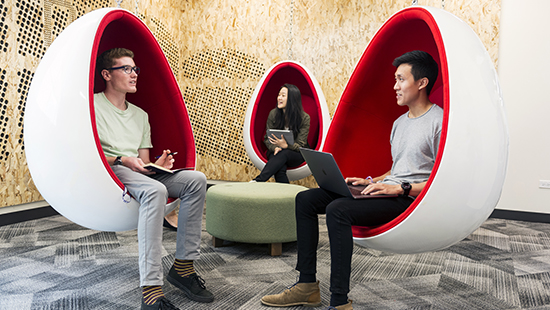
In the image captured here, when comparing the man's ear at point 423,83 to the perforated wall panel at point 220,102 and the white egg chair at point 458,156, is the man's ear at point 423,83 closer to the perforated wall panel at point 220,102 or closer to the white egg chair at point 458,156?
the white egg chair at point 458,156

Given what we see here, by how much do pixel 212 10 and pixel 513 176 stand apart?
393 cm

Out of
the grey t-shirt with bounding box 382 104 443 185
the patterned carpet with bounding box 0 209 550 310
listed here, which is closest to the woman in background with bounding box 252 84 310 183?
the patterned carpet with bounding box 0 209 550 310

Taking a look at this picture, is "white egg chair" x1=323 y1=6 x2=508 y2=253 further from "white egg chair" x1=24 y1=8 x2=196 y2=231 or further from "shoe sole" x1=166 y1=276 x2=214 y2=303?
"white egg chair" x1=24 y1=8 x2=196 y2=231

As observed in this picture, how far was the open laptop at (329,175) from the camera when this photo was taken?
1.53 meters

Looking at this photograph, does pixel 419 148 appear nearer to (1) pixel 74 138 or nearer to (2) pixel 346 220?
(2) pixel 346 220

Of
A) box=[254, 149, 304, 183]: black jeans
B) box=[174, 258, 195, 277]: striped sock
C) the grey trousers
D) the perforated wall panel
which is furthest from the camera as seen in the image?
the perforated wall panel

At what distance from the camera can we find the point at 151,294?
1.56m

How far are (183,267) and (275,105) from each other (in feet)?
8.92

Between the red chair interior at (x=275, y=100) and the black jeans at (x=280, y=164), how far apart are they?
1.07ft

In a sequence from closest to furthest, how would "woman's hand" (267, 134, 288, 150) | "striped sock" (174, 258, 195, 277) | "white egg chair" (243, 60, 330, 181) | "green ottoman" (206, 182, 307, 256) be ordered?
"striped sock" (174, 258, 195, 277) < "green ottoman" (206, 182, 307, 256) < "woman's hand" (267, 134, 288, 150) < "white egg chair" (243, 60, 330, 181)

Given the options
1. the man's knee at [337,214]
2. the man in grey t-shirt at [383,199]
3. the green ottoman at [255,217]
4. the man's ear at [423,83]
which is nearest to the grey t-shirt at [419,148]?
the man in grey t-shirt at [383,199]

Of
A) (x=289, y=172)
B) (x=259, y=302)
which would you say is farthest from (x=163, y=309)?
(x=289, y=172)

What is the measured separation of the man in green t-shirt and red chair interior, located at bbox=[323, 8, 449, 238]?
796mm

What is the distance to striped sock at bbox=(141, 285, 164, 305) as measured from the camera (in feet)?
5.08
